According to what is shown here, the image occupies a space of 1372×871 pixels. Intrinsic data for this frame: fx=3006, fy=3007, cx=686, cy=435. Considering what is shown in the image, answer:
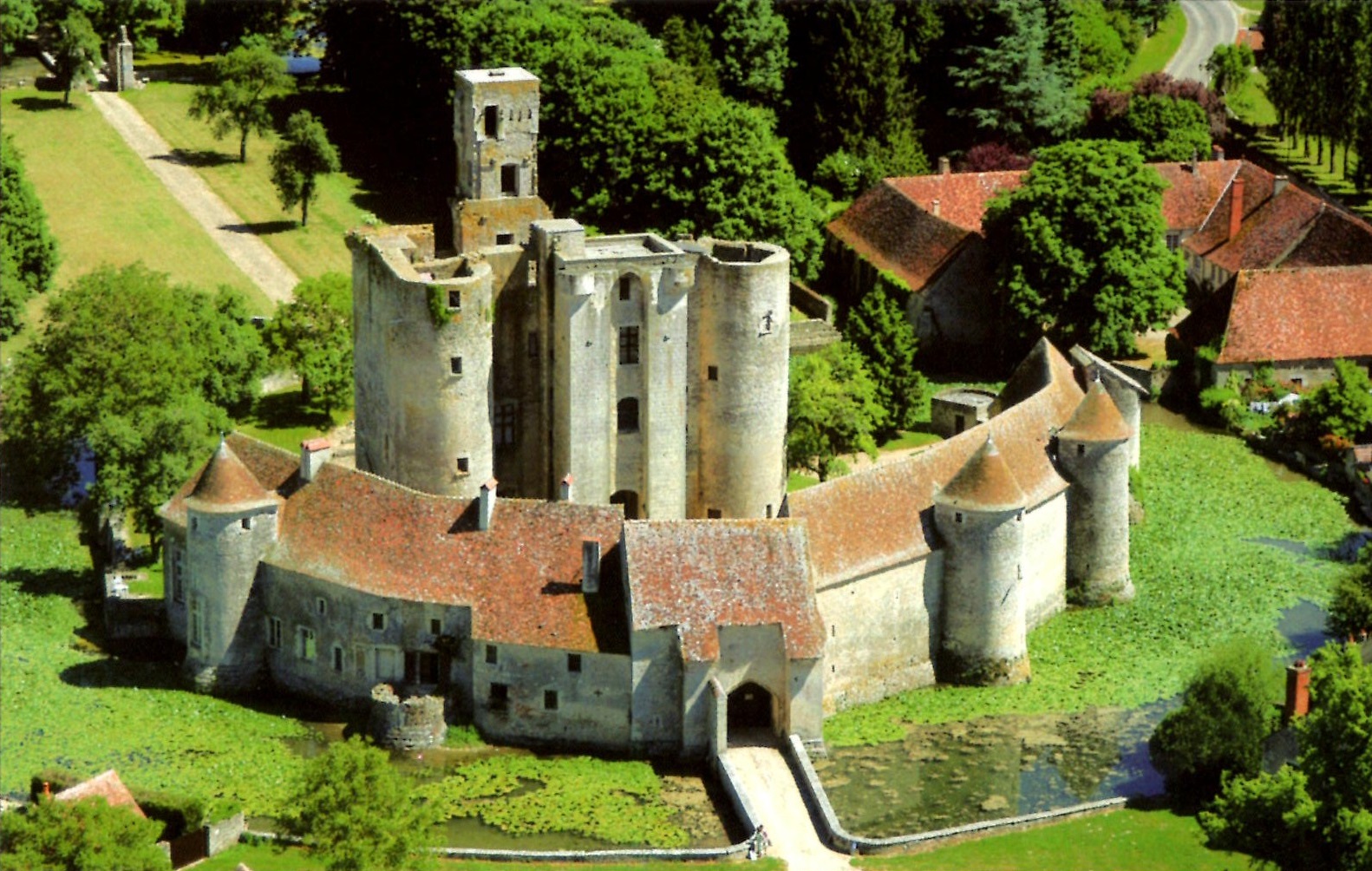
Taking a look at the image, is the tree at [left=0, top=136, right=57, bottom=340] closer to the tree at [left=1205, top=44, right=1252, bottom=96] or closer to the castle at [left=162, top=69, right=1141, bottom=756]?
the castle at [left=162, top=69, right=1141, bottom=756]

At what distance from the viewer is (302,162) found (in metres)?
144

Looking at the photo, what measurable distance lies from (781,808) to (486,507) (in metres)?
14.3

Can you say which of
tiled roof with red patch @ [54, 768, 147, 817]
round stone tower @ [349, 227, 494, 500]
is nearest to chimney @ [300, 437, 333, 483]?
round stone tower @ [349, 227, 494, 500]

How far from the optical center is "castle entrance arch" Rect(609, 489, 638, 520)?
10744 cm

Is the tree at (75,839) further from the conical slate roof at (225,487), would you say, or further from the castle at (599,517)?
the conical slate roof at (225,487)

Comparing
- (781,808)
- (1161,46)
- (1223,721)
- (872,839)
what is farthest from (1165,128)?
(872,839)

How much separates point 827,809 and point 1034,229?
45.5 m

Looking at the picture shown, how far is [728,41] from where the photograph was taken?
159 m

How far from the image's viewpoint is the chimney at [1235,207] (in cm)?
14138

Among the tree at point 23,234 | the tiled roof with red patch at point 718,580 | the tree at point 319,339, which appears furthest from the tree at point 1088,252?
the tree at point 23,234

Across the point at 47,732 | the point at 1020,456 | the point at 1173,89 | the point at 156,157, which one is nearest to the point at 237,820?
the point at 47,732

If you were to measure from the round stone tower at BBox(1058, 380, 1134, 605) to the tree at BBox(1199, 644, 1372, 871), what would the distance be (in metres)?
25.5

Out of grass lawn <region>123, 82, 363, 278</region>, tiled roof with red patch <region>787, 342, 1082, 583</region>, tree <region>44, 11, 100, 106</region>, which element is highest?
tree <region>44, 11, 100, 106</region>

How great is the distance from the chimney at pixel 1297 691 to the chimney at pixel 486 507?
26.0 m
